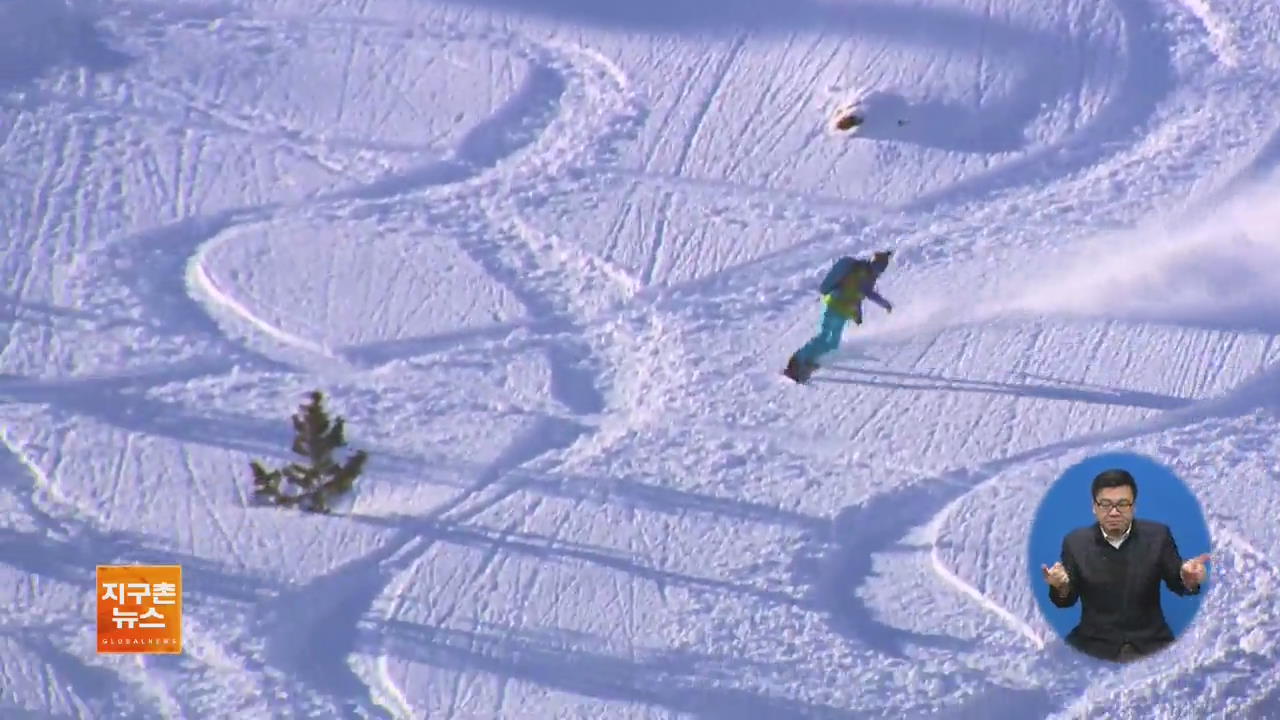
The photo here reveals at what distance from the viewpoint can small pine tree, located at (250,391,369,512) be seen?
9320 mm

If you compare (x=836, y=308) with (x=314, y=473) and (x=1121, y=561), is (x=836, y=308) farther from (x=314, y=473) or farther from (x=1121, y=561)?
(x=1121, y=561)

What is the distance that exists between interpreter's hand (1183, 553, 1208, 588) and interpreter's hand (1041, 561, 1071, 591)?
40 centimetres

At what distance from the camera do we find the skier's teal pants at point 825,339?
9859 mm

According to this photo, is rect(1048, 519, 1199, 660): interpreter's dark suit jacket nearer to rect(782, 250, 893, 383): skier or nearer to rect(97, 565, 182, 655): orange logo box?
rect(782, 250, 893, 383): skier

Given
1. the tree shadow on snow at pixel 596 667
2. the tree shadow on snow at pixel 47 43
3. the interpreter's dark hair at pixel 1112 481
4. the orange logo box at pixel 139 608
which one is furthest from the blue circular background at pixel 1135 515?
the tree shadow on snow at pixel 47 43

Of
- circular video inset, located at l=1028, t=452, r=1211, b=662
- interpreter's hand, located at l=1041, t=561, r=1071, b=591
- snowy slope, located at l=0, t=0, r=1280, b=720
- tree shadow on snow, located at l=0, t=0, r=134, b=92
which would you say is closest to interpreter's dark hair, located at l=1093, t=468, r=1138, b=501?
circular video inset, located at l=1028, t=452, r=1211, b=662

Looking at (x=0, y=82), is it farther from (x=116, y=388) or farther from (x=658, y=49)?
(x=658, y=49)

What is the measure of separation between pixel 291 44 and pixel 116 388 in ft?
7.54

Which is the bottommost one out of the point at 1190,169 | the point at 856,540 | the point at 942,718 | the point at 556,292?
the point at 942,718

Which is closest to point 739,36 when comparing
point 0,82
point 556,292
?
point 556,292

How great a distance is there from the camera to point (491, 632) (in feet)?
29.5

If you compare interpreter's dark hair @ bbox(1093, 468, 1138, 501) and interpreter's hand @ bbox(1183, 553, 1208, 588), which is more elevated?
interpreter's dark hair @ bbox(1093, 468, 1138, 501)

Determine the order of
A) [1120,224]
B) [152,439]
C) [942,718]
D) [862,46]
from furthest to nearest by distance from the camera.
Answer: [862,46]
[1120,224]
[152,439]
[942,718]

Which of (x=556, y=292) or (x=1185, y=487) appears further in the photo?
(x=556, y=292)
